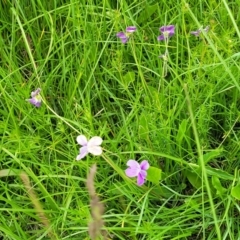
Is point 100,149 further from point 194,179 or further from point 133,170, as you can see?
point 194,179

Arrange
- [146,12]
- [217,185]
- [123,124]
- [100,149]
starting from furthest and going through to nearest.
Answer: [146,12] < [123,124] < [217,185] < [100,149]

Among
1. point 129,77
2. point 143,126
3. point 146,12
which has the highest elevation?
point 146,12

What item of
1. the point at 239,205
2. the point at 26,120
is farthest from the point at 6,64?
the point at 239,205

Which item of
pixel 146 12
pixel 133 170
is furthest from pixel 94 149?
pixel 146 12

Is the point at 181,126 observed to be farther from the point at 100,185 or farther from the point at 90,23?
the point at 90,23

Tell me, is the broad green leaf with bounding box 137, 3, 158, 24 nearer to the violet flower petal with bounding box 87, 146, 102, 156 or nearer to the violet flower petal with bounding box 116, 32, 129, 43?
the violet flower petal with bounding box 116, 32, 129, 43

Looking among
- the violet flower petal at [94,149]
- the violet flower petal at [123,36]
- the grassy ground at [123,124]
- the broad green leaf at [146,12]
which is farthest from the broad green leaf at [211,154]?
the broad green leaf at [146,12]

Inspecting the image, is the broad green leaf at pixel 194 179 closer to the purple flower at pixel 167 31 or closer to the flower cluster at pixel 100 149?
the flower cluster at pixel 100 149

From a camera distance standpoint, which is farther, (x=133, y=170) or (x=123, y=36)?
(x=123, y=36)
